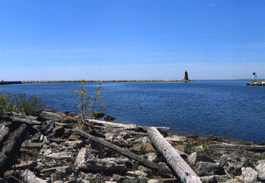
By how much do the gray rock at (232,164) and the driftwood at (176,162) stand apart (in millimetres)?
1715

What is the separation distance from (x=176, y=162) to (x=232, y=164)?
7.62ft

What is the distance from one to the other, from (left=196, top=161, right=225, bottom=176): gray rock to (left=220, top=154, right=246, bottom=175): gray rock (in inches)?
10.1

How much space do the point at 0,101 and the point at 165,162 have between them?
36.0ft

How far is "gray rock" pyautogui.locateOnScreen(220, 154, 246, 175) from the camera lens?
6.82m

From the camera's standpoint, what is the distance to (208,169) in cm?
655

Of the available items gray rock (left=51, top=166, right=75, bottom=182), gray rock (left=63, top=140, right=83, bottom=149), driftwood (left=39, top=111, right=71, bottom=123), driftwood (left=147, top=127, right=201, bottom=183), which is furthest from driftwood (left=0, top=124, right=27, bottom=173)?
driftwood (left=147, top=127, right=201, bottom=183)

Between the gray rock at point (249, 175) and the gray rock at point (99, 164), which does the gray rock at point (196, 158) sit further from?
the gray rock at point (99, 164)

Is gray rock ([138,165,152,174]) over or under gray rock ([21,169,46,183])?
under

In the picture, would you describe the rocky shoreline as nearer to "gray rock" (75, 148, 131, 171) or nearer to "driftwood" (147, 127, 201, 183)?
"gray rock" (75, 148, 131, 171)

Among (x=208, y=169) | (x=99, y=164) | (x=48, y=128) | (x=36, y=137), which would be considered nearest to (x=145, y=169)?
(x=99, y=164)

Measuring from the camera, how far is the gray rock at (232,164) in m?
6.82

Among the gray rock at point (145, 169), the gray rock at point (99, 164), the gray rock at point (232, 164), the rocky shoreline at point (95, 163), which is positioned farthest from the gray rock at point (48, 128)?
the gray rock at point (232, 164)

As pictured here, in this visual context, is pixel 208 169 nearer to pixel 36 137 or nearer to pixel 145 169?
pixel 145 169

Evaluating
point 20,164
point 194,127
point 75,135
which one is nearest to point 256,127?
point 194,127
